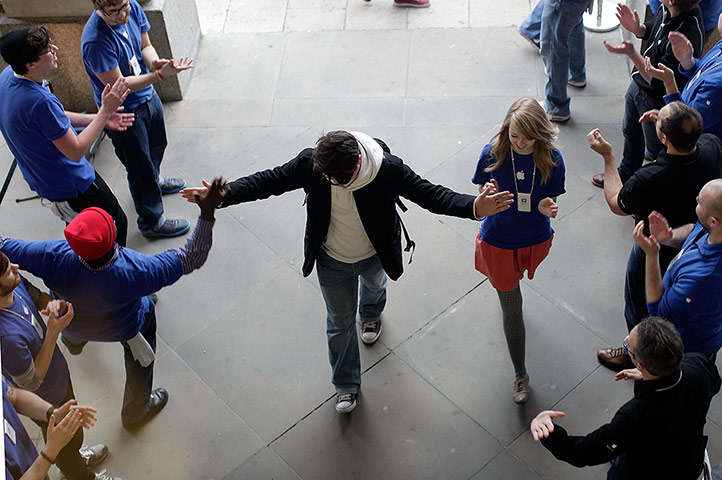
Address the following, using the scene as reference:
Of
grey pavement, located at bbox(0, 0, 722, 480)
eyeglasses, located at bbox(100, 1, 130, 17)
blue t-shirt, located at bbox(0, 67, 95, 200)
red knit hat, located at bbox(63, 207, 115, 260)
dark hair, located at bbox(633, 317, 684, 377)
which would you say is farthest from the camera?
eyeglasses, located at bbox(100, 1, 130, 17)

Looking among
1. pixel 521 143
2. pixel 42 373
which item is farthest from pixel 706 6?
pixel 42 373

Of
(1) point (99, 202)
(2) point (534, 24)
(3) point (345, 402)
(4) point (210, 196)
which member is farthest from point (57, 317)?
(2) point (534, 24)

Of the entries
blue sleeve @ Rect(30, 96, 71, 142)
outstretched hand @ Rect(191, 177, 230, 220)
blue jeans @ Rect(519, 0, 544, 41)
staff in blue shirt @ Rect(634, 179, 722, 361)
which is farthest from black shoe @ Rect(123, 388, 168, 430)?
blue jeans @ Rect(519, 0, 544, 41)

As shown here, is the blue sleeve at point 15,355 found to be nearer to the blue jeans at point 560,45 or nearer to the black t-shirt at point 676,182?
the black t-shirt at point 676,182

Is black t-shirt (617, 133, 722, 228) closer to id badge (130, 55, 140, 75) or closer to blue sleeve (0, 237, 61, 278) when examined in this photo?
blue sleeve (0, 237, 61, 278)

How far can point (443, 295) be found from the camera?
5.45 metres

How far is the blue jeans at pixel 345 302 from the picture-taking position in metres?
4.27

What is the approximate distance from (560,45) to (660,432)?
4.14 meters

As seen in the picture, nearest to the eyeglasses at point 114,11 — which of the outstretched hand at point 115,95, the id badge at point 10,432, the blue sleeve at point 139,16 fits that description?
the blue sleeve at point 139,16

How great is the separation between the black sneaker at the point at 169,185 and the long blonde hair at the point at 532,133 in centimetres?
319

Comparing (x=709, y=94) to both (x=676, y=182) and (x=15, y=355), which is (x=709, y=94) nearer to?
(x=676, y=182)

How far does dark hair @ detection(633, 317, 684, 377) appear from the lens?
307 cm

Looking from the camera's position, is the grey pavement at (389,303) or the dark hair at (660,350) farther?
the grey pavement at (389,303)

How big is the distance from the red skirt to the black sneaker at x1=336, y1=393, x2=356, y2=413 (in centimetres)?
118
